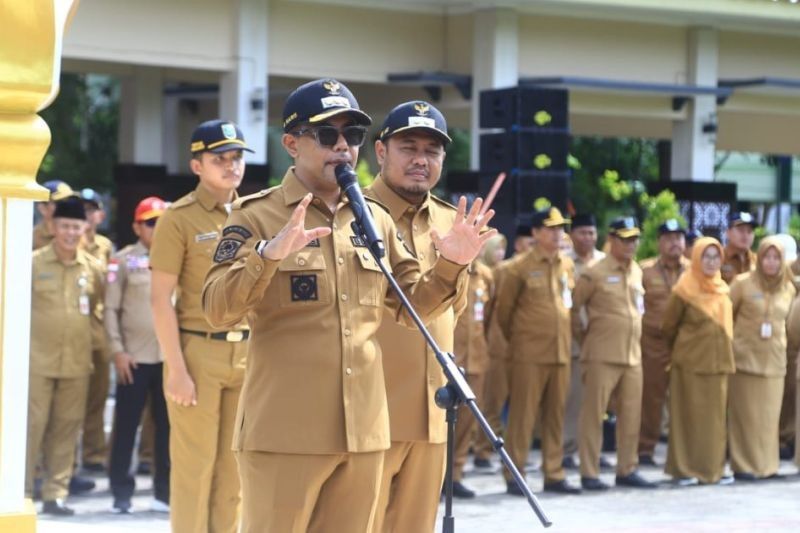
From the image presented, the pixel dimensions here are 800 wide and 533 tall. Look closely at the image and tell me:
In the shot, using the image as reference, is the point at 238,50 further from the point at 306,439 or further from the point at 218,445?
the point at 306,439

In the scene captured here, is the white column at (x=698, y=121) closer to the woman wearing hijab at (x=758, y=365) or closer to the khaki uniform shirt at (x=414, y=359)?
the woman wearing hijab at (x=758, y=365)

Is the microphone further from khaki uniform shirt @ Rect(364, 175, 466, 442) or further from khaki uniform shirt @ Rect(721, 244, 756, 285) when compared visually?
khaki uniform shirt @ Rect(721, 244, 756, 285)

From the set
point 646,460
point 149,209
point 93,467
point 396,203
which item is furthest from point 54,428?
point 646,460

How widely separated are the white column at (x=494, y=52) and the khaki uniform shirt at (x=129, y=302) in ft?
30.3

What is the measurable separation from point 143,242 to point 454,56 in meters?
10.3

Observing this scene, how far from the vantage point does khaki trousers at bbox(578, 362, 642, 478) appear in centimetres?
1270

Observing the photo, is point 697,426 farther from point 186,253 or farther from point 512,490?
point 186,253

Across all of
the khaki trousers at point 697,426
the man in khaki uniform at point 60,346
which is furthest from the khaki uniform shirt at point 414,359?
the khaki trousers at point 697,426

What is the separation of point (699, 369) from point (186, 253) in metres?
6.79

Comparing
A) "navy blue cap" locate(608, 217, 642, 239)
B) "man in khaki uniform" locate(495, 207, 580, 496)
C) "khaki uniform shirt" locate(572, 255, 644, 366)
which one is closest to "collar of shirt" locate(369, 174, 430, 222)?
"man in khaki uniform" locate(495, 207, 580, 496)

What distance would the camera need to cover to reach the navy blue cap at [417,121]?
658cm

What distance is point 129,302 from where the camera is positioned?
1164 centimetres

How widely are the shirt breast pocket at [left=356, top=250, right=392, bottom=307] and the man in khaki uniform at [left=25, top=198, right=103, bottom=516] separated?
5948 millimetres

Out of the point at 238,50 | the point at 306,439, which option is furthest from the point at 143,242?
the point at 238,50
